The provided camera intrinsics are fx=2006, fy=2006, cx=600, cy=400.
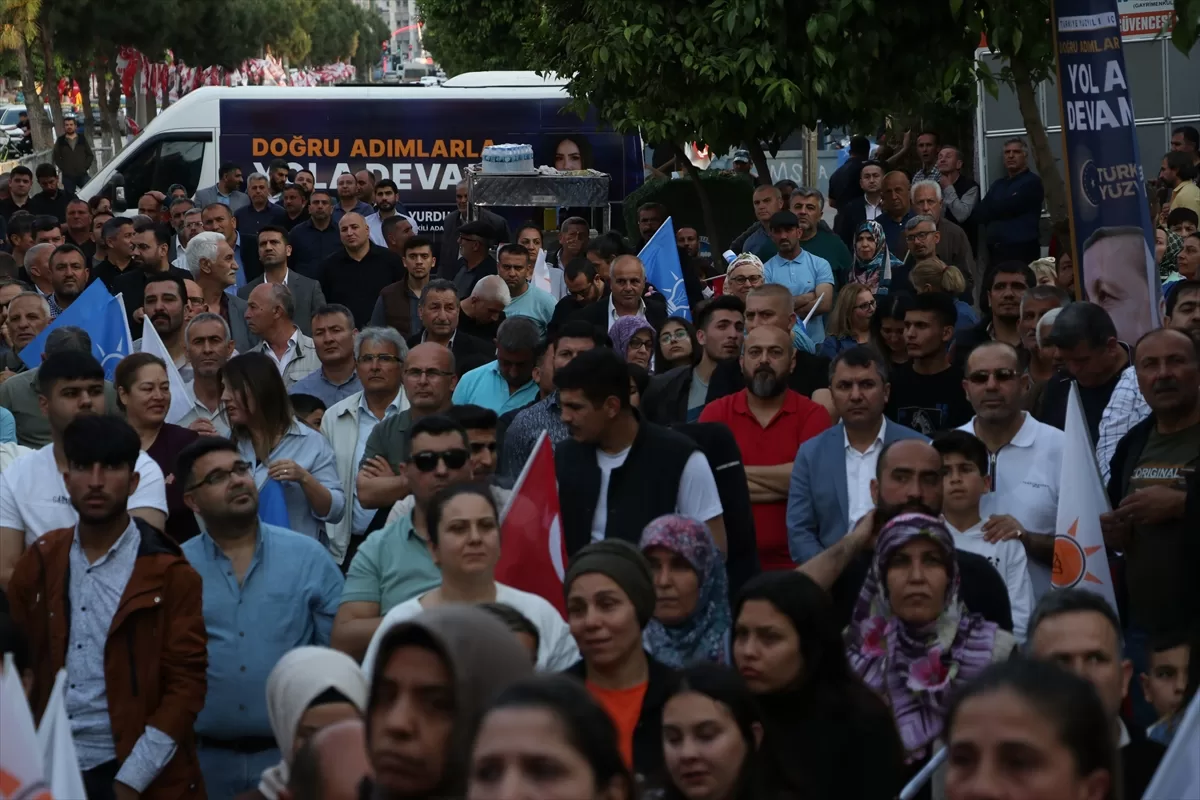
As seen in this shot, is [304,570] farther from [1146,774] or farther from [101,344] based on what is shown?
[101,344]

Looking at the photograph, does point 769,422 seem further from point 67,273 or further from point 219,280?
point 67,273

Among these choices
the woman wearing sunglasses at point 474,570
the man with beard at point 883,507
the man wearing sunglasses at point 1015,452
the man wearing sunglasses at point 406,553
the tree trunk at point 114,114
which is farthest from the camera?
the tree trunk at point 114,114

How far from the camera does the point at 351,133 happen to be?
71.1 ft

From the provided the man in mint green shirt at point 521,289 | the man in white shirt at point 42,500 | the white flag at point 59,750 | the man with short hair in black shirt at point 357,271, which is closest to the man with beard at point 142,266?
the man with short hair in black shirt at point 357,271

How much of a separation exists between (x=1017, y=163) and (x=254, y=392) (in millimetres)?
9647

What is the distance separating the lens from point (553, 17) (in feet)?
57.3

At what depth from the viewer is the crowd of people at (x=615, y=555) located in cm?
362

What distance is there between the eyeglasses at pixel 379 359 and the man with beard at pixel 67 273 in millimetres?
4303

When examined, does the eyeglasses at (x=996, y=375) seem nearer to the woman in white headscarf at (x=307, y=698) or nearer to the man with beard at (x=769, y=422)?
the man with beard at (x=769, y=422)

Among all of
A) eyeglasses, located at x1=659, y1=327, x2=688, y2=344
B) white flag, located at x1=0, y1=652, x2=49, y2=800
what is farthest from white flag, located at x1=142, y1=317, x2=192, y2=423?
white flag, located at x1=0, y1=652, x2=49, y2=800

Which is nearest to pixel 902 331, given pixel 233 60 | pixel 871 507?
pixel 871 507

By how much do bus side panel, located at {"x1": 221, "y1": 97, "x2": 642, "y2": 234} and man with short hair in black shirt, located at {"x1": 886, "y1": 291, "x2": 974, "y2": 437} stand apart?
1280cm

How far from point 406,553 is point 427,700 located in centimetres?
293

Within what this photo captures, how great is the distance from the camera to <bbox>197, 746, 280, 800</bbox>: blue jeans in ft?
21.0
